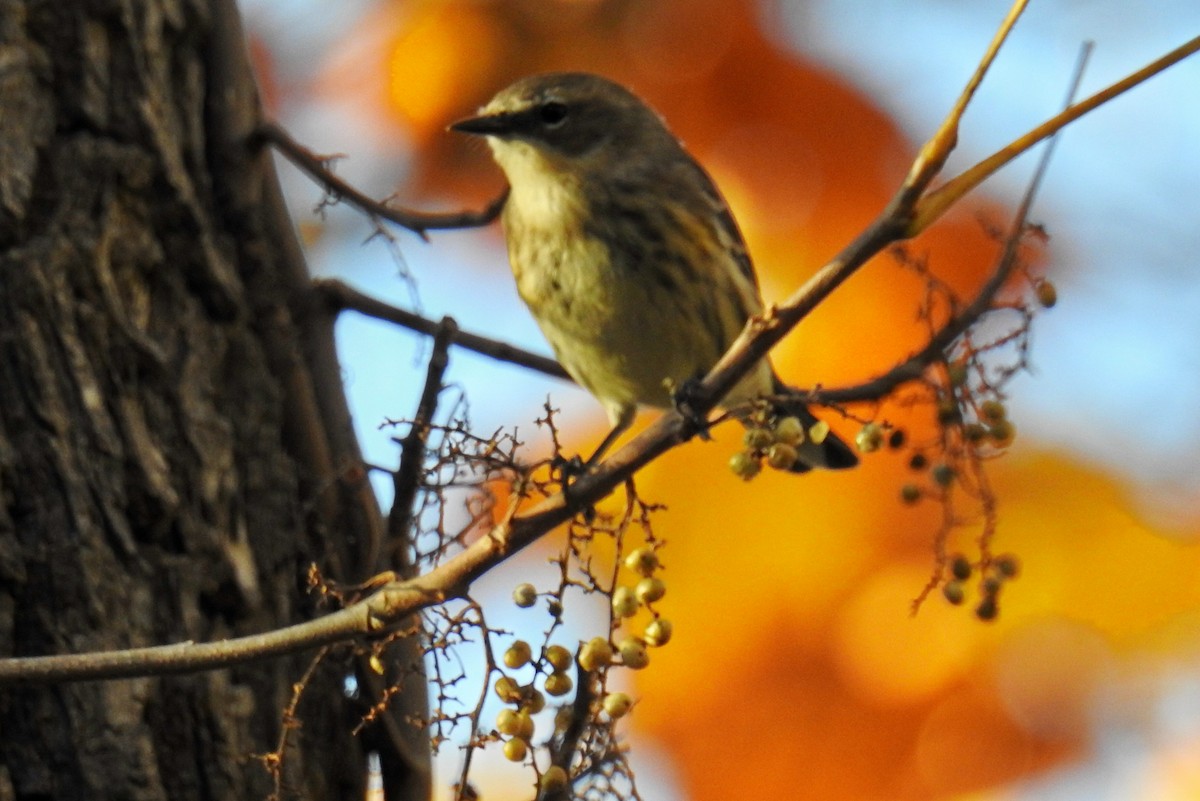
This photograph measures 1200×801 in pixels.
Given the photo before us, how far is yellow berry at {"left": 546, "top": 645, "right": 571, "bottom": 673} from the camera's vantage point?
1.85 meters

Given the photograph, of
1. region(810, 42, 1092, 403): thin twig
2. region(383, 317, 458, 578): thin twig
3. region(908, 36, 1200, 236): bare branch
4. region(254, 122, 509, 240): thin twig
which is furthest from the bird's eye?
region(908, 36, 1200, 236): bare branch

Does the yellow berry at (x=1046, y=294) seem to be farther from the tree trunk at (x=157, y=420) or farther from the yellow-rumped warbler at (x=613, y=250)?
the tree trunk at (x=157, y=420)

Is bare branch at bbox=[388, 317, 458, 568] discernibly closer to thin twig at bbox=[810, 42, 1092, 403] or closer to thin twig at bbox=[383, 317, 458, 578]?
thin twig at bbox=[383, 317, 458, 578]

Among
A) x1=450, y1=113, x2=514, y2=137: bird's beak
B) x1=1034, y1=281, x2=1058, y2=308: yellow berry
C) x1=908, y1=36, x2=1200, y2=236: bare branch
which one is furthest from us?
x1=450, y1=113, x2=514, y2=137: bird's beak

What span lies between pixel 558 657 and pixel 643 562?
0.62 ft

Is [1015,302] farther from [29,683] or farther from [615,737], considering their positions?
[29,683]

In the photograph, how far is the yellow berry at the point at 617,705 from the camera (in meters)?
1.88

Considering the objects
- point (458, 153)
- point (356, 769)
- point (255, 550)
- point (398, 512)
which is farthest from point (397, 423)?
point (458, 153)

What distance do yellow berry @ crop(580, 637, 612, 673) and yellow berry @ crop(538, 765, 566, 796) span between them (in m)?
0.14

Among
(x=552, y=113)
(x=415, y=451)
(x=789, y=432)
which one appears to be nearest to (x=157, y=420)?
(x=415, y=451)

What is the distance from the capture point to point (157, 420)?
2566mm

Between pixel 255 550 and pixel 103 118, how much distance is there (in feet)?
2.80

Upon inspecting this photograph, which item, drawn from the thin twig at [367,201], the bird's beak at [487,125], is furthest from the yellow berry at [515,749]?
the bird's beak at [487,125]

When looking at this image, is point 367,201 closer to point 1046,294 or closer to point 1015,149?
point 1046,294
